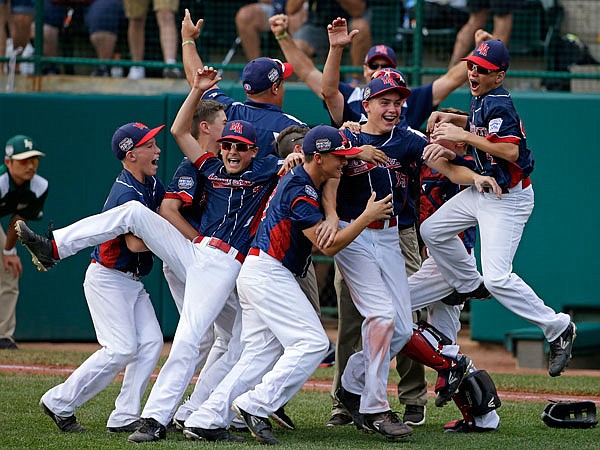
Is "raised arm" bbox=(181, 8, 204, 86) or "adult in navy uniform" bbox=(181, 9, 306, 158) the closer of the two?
"adult in navy uniform" bbox=(181, 9, 306, 158)

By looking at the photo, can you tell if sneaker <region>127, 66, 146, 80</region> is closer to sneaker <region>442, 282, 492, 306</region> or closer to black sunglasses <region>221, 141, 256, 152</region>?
black sunglasses <region>221, 141, 256, 152</region>

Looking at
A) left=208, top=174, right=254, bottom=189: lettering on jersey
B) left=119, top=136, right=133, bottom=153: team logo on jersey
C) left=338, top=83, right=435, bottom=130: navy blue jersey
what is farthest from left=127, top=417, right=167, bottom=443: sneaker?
left=338, top=83, right=435, bottom=130: navy blue jersey

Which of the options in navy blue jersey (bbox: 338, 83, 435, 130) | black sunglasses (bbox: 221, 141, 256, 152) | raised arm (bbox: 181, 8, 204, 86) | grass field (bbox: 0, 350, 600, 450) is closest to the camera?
grass field (bbox: 0, 350, 600, 450)

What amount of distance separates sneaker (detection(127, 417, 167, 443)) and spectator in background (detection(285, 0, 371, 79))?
241 inches

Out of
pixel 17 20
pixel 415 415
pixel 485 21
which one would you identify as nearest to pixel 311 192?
pixel 415 415

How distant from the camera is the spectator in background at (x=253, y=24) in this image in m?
11.5

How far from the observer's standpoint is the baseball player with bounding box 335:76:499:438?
242 inches

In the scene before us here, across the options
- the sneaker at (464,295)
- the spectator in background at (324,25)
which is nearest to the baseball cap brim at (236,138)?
the sneaker at (464,295)

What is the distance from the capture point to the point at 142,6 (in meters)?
11.5

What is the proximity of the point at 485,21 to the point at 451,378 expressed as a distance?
18.7ft

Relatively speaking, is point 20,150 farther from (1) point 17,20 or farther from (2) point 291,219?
(2) point 291,219

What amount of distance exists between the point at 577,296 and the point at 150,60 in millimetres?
5212

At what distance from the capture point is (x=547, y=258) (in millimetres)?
10445

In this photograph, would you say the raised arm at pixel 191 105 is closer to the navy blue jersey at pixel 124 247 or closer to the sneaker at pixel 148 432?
the navy blue jersey at pixel 124 247
